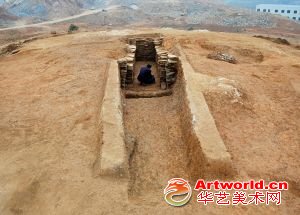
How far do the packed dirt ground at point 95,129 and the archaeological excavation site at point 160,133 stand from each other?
96mm

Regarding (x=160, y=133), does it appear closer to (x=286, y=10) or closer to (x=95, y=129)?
(x=95, y=129)

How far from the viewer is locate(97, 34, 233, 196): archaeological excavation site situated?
501 centimetres

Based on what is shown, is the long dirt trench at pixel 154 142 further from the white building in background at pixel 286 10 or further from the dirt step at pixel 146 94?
the white building in background at pixel 286 10

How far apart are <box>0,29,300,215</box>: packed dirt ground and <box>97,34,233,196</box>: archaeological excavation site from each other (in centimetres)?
10

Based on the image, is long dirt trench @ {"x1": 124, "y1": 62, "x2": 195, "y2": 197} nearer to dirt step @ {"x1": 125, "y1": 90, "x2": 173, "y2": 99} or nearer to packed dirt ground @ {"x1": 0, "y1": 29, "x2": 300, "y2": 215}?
packed dirt ground @ {"x1": 0, "y1": 29, "x2": 300, "y2": 215}

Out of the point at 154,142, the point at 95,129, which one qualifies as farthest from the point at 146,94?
the point at 95,129

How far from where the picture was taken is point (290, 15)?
5262cm

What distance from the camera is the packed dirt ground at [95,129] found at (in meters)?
4.30

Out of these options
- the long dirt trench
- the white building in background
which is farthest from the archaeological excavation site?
the white building in background

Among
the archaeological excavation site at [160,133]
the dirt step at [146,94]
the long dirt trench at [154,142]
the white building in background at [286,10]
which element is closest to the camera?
the archaeological excavation site at [160,133]

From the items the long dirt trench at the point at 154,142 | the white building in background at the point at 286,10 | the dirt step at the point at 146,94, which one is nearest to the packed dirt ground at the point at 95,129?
the long dirt trench at the point at 154,142

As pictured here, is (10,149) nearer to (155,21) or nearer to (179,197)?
(179,197)

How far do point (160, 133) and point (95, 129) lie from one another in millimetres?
1838

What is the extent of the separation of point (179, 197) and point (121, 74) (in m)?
6.47
